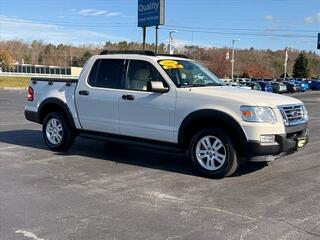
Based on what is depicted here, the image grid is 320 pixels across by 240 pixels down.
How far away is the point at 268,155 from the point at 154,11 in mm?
33036

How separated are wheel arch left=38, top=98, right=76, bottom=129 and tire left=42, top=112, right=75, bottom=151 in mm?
129

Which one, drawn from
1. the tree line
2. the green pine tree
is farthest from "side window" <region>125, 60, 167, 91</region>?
the tree line

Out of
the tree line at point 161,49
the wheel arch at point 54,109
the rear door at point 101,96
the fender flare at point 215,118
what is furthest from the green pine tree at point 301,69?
the fender flare at point 215,118

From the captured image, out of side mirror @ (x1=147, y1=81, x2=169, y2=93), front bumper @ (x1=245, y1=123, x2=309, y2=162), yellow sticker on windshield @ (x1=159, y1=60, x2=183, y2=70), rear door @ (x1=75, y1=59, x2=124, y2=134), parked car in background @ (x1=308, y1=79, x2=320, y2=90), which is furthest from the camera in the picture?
parked car in background @ (x1=308, y1=79, x2=320, y2=90)

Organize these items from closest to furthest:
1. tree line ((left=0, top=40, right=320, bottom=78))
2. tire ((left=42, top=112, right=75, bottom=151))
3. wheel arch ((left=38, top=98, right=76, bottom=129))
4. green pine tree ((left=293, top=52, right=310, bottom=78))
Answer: wheel arch ((left=38, top=98, right=76, bottom=129))
tire ((left=42, top=112, right=75, bottom=151))
green pine tree ((left=293, top=52, right=310, bottom=78))
tree line ((left=0, top=40, right=320, bottom=78))

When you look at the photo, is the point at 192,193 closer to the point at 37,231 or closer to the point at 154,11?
the point at 37,231

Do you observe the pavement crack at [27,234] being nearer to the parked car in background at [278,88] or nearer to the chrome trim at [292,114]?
the chrome trim at [292,114]

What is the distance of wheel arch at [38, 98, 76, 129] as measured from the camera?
9.16 meters

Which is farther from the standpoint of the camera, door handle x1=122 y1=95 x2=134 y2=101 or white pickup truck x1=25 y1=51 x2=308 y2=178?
door handle x1=122 y1=95 x2=134 y2=101

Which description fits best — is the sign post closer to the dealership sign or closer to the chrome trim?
the dealership sign

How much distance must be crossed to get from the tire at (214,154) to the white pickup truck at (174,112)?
0.01 m

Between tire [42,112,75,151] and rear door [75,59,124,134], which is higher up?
rear door [75,59,124,134]

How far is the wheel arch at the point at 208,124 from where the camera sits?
712cm

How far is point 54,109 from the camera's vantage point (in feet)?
31.6
